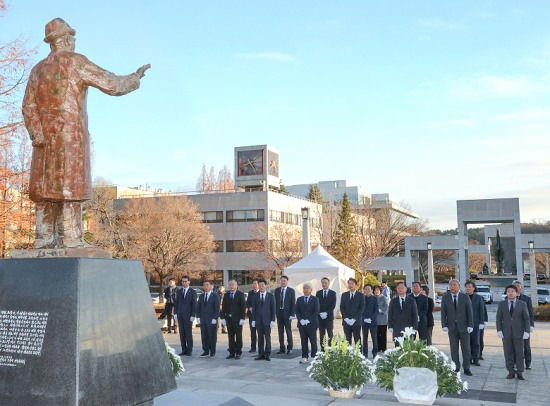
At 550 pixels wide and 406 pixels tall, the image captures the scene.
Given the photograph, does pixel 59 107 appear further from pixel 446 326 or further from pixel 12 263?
pixel 446 326

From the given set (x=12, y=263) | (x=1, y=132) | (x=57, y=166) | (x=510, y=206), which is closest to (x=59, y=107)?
(x=57, y=166)

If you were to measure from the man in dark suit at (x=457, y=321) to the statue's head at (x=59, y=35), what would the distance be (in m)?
8.77

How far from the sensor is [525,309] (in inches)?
431

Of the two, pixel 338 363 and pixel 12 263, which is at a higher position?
pixel 12 263

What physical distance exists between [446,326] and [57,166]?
8.72 metres

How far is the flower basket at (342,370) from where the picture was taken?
8289mm

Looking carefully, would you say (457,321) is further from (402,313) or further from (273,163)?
(273,163)

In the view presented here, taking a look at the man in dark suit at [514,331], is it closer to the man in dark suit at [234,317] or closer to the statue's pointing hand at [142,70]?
the man in dark suit at [234,317]

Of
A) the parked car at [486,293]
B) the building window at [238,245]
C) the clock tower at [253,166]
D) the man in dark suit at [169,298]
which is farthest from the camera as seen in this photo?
the clock tower at [253,166]

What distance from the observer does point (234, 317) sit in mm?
14312

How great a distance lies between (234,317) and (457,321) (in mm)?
5763

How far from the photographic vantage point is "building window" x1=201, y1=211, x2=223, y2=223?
199 ft

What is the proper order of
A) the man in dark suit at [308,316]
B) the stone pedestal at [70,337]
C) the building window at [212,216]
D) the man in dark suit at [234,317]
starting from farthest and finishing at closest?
the building window at [212,216] → the man in dark suit at [234,317] → the man in dark suit at [308,316] → the stone pedestal at [70,337]

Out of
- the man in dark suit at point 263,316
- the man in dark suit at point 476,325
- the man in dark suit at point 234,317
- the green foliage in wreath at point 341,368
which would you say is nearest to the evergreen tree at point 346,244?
the man in dark suit at point 234,317
